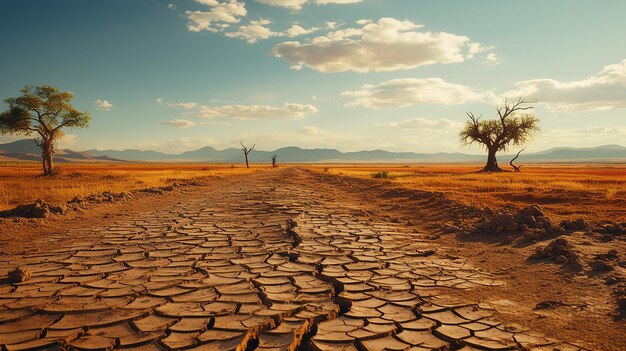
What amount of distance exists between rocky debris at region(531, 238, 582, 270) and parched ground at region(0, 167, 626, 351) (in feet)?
0.68

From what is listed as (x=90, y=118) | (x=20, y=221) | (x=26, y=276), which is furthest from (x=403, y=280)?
(x=90, y=118)

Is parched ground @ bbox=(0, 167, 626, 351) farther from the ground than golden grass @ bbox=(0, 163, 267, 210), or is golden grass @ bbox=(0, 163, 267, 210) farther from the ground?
golden grass @ bbox=(0, 163, 267, 210)

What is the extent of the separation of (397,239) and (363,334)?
3.65m

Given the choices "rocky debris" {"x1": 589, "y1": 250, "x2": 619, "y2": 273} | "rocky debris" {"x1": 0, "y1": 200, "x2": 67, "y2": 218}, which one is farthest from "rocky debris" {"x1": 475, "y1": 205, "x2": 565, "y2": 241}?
"rocky debris" {"x1": 0, "y1": 200, "x2": 67, "y2": 218}

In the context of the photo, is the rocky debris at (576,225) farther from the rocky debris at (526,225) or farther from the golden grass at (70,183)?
the golden grass at (70,183)

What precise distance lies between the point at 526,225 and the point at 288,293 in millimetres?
4712

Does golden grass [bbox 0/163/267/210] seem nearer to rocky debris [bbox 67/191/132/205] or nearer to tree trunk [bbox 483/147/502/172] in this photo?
rocky debris [bbox 67/191/132/205]

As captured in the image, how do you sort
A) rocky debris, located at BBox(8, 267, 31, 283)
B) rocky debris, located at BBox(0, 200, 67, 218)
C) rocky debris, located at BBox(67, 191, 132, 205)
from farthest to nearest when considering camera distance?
rocky debris, located at BBox(67, 191, 132, 205), rocky debris, located at BBox(0, 200, 67, 218), rocky debris, located at BBox(8, 267, 31, 283)

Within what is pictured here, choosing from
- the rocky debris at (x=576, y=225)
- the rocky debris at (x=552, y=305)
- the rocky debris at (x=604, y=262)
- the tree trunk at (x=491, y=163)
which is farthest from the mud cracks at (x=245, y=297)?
the tree trunk at (x=491, y=163)

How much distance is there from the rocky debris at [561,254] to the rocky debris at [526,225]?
2.44 feet

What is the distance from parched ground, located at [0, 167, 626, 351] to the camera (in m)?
2.66

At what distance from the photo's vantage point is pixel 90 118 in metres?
31.5

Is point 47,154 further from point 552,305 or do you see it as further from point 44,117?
point 552,305

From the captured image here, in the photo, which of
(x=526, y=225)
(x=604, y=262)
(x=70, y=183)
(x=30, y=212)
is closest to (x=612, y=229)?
Result: (x=526, y=225)
